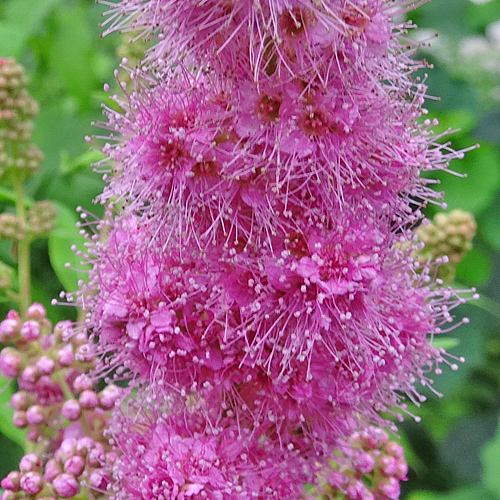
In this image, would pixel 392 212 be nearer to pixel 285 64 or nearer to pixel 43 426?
pixel 285 64

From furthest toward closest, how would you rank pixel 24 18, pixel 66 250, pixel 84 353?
pixel 24 18, pixel 66 250, pixel 84 353

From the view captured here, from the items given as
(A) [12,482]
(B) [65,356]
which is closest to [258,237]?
(B) [65,356]

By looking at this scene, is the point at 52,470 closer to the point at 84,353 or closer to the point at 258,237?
the point at 84,353

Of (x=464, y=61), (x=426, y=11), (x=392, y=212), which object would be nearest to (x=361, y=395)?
(x=392, y=212)

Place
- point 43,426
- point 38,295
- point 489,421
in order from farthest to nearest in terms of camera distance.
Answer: point 489,421
point 38,295
point 43,426

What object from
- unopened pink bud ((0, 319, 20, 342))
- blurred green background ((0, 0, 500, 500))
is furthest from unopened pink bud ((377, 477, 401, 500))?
unopened pink bud ((0, 319, 20, 342))

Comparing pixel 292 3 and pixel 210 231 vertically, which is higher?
pixel 292 3
